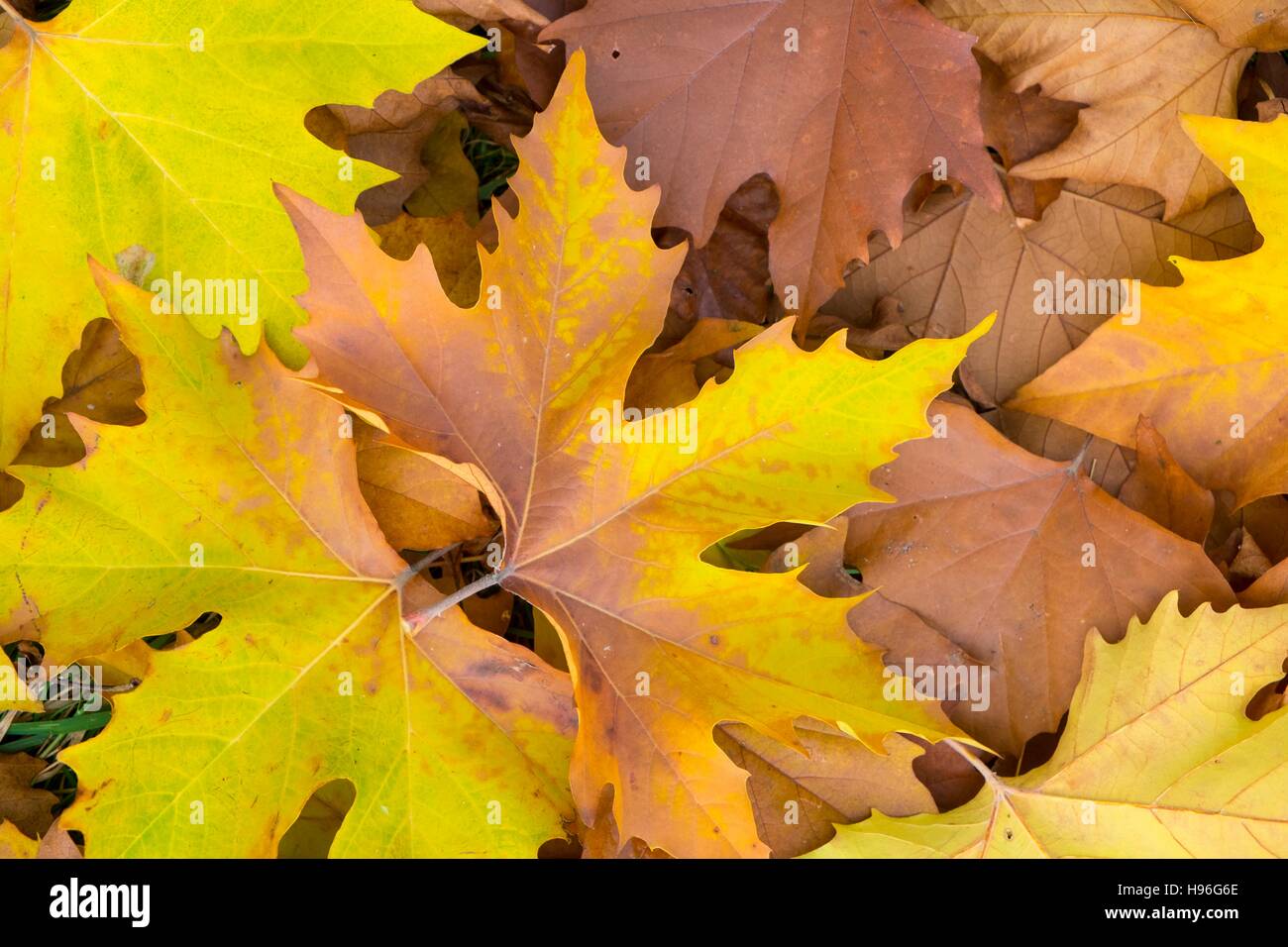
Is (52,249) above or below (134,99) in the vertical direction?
below

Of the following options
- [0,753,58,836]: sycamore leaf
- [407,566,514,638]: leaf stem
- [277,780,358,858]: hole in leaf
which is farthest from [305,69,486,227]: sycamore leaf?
[0,753,58,836]: sycamore leaf

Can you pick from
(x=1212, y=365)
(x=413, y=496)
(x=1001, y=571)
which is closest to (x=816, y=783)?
(x=1001, y=571)

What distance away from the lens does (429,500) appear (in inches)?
53.4

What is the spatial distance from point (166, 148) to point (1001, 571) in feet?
4.13

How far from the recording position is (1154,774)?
4.24 feet

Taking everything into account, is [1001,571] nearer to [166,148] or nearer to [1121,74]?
[1121,74]

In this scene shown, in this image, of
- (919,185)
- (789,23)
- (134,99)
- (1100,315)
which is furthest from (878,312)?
(134,99)

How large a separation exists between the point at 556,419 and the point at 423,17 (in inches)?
20.3

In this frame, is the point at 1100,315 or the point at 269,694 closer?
the point at 269,694

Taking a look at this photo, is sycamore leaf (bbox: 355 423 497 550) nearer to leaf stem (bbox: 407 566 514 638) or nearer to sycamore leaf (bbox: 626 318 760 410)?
leaf stem (bbox: 407 566 514 638)

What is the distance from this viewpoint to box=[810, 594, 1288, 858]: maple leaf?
4.16 ft

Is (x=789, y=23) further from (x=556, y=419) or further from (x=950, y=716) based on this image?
(x=950, y=716)

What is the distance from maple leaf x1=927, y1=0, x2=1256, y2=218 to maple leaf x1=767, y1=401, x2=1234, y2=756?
0.44 m

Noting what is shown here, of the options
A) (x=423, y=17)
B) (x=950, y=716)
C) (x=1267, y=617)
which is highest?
(x=423, y=17)
